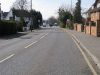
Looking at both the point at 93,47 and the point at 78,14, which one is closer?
the point at 93,47

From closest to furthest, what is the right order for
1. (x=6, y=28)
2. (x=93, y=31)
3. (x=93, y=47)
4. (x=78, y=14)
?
(x=93, y=47), (x=93, y=31), (x=6, y=28), (x=78, y=14)

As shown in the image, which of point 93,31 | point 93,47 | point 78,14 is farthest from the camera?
point 78,14

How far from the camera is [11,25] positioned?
179 feet

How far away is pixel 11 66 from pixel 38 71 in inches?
73.7

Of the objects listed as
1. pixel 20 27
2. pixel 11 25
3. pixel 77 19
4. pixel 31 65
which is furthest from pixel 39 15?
pixel 31 65

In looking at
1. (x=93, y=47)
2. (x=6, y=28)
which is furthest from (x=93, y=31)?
(x=93, y=47)

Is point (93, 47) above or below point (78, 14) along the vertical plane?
below

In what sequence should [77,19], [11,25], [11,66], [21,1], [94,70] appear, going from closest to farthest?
[94,70] → [11,66] → [11,25] → [21,1] → [77,19]

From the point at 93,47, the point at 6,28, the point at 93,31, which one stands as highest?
the point at 6,28

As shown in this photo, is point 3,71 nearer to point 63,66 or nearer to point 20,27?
point 63,66

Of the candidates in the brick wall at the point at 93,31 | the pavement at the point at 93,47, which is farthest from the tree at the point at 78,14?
the pavement at the point at 93,47

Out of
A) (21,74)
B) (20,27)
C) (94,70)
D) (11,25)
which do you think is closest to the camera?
(21,74)

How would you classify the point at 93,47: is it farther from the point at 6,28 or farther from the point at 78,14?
the point at 78,14

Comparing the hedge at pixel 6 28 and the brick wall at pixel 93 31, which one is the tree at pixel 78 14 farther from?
the brick wall at pixel 93 31
